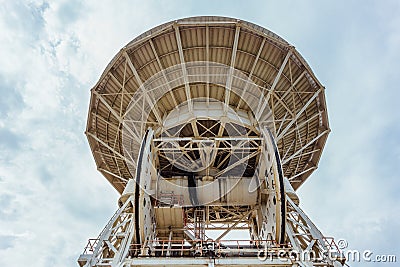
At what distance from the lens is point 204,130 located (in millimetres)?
19797

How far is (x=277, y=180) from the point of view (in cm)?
1551

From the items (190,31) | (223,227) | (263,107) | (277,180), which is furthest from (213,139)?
(223,227)

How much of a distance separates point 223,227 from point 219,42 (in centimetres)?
1258

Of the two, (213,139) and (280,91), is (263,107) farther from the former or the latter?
(213,139)

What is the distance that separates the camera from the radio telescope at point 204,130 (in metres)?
15.9

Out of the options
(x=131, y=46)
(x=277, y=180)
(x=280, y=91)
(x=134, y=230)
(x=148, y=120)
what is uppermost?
(x=131, y=46)

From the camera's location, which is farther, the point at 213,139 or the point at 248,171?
the point at 248,171

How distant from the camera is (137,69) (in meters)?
17.9

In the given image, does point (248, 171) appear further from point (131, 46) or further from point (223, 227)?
point (131, 46)

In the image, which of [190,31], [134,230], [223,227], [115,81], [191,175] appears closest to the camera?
[134,230]

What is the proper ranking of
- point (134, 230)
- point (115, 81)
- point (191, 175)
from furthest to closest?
point (191, 175) < point (115, 81) < point (134, 230)

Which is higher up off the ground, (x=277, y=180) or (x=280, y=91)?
(x=280, y=91)

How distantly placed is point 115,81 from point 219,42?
5.50 m

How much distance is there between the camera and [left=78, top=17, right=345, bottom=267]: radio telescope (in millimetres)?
15945
